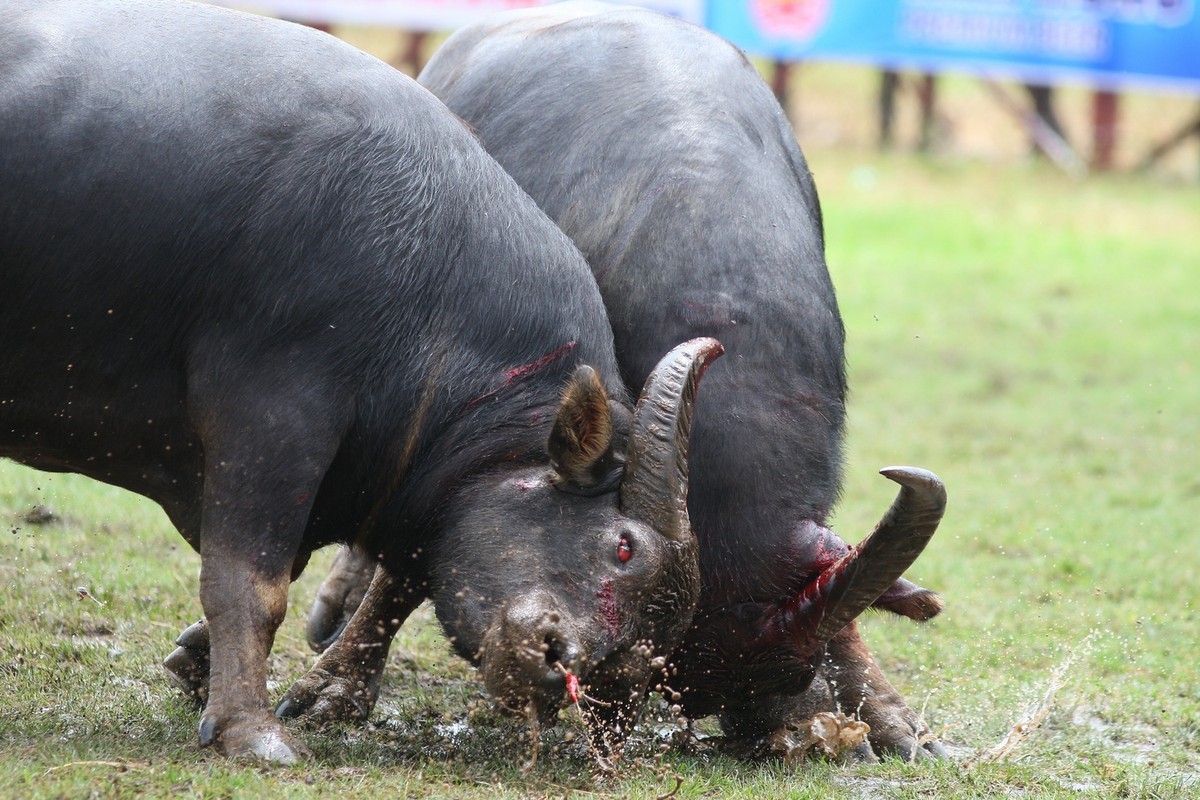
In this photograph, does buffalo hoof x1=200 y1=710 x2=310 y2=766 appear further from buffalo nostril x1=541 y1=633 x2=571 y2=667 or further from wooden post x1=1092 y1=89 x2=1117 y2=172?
wooden post x1=1092 y1=89 x2=1117 y2=172

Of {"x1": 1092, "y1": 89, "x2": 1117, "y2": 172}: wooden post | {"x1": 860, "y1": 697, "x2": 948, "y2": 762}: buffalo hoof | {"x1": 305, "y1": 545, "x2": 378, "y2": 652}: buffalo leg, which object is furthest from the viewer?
{"x1": 1092, "y1": 89, "x2": 1117, "y2": 172}: wooden post

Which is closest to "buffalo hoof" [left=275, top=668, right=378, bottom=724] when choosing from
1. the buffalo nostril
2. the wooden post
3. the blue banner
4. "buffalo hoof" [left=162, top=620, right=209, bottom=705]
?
"buffalo hoof" [left=162, top=620, right=209, bottom=705]

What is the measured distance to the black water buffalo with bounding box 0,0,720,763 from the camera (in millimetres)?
4648

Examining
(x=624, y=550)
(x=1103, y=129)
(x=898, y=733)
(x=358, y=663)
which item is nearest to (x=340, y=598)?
(x=358, y=663)

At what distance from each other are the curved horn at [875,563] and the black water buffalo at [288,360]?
16.6 inches

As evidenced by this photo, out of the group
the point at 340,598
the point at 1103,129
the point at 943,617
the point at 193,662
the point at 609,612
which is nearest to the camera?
the point at 609,612

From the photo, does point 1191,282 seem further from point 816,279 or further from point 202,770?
point 202,770

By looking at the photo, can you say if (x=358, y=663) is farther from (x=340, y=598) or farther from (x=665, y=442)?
(x=665, y=442)

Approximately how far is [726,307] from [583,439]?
2.85 feet

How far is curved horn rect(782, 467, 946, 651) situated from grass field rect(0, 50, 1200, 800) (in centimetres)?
52

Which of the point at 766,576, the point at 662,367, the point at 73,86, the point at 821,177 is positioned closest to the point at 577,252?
the point at 662,367

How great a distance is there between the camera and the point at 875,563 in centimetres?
475

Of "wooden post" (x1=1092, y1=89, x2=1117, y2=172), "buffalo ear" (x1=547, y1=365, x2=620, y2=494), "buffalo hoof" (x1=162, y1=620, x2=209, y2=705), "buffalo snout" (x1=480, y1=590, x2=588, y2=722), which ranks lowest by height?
"wooden post" (x1=1092, y1=89, x2=1117, y2=172)

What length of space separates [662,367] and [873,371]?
7587 millimetres
